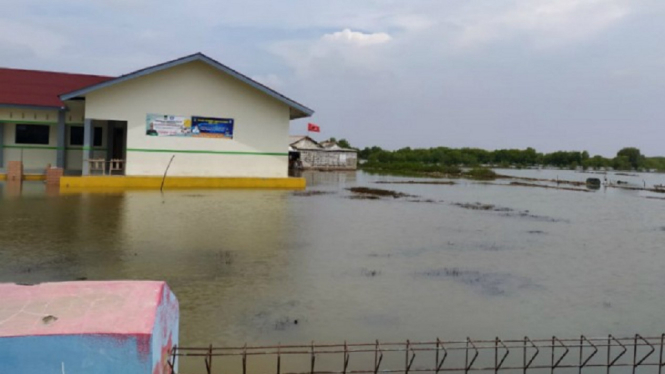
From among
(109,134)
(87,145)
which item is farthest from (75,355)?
(109,134)

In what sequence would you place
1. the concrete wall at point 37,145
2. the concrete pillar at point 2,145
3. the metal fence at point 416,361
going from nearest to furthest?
the metal fence at point 416,361, the concrete wall at point 37,145, the concrete pillar at point 2,145

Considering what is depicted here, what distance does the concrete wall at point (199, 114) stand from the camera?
20.9 m

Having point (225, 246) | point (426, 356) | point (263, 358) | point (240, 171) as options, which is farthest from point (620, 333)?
point (240, 171)

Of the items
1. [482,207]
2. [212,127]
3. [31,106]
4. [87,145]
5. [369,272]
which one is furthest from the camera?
[212,127]

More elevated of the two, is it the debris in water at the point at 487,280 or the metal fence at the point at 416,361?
the debris in water at the point at 487,280

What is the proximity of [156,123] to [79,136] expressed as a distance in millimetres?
4234

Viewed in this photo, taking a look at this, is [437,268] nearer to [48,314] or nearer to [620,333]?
[620,333]

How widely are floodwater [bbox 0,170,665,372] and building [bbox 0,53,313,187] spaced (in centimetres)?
599

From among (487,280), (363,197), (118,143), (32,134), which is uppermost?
(32,134)

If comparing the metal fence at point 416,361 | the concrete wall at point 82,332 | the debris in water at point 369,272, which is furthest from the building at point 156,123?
the concrete wall at point 82,332

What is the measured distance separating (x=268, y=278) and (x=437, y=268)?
2.72m

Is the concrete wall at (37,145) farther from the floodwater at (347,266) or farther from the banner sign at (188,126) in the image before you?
the floodwater at (347,266)

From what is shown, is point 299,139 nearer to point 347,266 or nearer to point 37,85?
point 37,85

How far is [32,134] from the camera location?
22.3m
